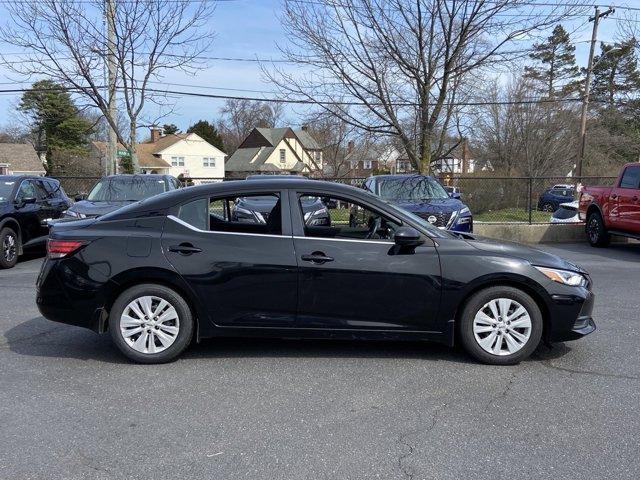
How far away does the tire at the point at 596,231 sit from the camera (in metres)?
12.6

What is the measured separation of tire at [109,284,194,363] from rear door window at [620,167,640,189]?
10.2 metres

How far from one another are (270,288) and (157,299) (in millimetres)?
955

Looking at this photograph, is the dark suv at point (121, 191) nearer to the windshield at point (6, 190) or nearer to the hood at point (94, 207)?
the hood at point (94, 207)

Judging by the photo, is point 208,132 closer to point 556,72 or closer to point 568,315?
point 556,72

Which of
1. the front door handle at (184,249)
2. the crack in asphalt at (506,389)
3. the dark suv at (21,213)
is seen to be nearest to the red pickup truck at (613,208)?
the crack in asphalt at (506,389)

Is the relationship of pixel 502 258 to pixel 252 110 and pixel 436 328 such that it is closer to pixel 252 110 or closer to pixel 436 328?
pixel 436 328

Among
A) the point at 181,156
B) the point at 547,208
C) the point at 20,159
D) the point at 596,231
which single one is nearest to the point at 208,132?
the point at 181,156

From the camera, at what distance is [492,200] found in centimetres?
2031

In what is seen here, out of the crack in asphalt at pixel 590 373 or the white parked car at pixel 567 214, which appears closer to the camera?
the crack in asphalt at pixel 590 373

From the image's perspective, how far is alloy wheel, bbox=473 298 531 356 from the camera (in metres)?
4.74

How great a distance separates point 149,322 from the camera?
4.74 meters

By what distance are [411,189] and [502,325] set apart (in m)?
6.80

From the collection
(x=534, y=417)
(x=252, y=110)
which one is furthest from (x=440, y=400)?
(x=252, y=110)

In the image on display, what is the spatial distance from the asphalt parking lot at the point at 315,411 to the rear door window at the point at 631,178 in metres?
6.97
